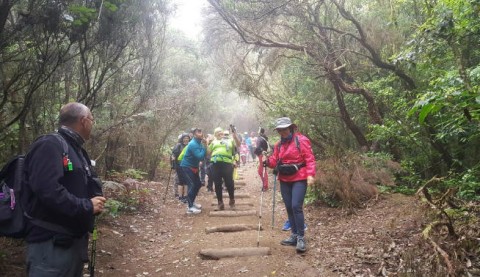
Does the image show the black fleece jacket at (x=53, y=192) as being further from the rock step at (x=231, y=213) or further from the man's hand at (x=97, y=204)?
the rock step at (x=231, y=213)

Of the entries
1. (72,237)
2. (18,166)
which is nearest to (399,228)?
(72,237)

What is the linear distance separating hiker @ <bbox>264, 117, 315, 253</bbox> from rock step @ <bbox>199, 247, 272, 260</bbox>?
0.55 meters

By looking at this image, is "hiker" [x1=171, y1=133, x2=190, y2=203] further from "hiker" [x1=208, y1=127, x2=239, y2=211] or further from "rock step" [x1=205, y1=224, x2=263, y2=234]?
"rock step" [x1=205, y1=224, x2=263, y2=234]

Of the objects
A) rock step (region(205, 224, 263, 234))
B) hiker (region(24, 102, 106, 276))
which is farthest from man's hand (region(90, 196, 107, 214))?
rock step (region(205, 224, 263, 234))

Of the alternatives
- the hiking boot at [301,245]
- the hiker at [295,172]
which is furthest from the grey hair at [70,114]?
the hiking boot at [301,245]

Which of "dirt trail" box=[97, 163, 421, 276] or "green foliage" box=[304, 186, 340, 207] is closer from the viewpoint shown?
"dirt trail" box=[97, 163, 421, 276]

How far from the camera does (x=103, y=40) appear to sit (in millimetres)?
6953

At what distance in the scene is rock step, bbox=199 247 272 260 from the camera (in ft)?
18.8

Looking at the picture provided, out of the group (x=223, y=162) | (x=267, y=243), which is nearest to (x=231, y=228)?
(x=267, y=243)

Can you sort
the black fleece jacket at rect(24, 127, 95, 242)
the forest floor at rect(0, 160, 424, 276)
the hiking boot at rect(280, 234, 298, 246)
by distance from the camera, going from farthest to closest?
the hiking boot at rect(280, 234, 298, 246) < the forest floor at rect(0, 160, 424, 276) < the black fleece jacket at rect(24, 127, 95, 242)

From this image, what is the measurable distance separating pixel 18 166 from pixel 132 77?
7.16 metres

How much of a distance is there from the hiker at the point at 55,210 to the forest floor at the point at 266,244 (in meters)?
2.54

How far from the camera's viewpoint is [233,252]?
5.79 m

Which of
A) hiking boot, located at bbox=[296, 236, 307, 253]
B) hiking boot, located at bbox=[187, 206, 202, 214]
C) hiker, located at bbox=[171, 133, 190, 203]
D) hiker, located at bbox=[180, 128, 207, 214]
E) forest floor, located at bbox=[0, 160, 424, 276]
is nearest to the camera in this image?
forest floor, located at bbox=[0, 160, 424, 276]
